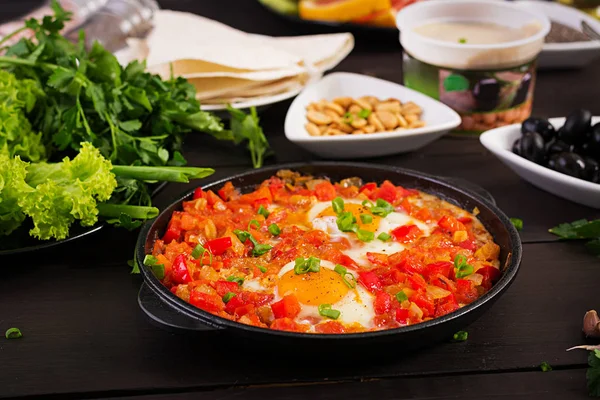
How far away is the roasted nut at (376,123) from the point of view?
3.37m

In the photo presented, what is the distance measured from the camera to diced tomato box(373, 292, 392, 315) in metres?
2.13

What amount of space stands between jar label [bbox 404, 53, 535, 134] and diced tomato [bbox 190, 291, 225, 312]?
6.20 ft

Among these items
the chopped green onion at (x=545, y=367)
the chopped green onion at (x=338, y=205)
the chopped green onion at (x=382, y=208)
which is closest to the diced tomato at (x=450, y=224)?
the chopped green onion at (x=382, y=208)

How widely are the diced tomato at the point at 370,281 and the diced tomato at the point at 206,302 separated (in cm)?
42

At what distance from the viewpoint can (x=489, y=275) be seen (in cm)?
228

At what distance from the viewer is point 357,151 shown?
3.34 meters

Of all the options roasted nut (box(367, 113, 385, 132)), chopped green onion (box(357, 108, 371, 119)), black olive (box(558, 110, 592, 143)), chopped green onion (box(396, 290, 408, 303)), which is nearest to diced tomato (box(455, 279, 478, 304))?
chopped green onion (box(396, 290, 408, 303))

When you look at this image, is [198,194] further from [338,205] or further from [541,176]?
[541,176]

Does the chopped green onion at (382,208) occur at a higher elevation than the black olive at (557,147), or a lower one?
higher

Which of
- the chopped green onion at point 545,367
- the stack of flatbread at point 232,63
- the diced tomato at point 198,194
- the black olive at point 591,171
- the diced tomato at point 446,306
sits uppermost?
the stack of flatbread at point 232,63

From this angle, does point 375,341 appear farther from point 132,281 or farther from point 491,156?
point 491,156

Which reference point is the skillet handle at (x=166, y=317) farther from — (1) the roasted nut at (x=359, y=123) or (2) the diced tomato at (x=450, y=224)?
(1) the roasted nut at (x=359, y=123)

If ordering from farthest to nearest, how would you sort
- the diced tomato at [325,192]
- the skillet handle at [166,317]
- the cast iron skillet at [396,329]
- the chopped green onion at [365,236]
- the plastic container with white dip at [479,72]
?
the plastic container with white dip at [479,72]
the diced tomato at [325,192]
the chopped green onion at [365,236]
the skillet handle at [166,317]
the cast iron skillet at [396,329]

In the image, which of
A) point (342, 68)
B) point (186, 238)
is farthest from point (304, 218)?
point (342, 68)
